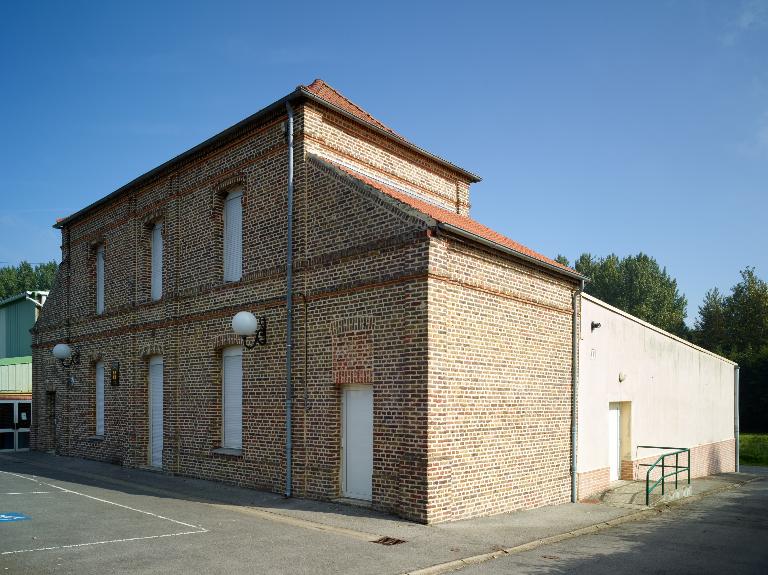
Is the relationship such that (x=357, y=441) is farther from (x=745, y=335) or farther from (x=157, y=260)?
(x=745, y=335)

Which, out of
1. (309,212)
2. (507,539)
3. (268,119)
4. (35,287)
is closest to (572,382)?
(507,539)

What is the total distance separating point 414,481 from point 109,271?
13197 mm

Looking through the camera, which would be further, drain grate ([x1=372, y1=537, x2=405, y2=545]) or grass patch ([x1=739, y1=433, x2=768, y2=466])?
grass patch ([x1=739, y1=433, x2=768, y2=466])

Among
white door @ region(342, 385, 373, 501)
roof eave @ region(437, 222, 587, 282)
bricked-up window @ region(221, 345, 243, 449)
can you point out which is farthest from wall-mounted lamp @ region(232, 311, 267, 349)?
roof eave @ region(437, 222, 587, 282)

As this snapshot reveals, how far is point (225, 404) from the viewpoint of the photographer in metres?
14.3

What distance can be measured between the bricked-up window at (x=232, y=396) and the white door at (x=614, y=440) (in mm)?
8795

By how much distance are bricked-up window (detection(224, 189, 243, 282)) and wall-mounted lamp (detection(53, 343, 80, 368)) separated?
8.53 m

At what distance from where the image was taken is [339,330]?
454 inches

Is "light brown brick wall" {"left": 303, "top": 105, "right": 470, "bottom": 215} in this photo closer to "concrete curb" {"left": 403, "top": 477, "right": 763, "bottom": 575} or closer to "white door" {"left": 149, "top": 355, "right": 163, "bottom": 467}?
"white door" {"left": 149, "top": 355, "right": 163, "bottom": 467}

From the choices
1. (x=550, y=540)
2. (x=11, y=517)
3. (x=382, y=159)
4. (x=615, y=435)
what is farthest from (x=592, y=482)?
(x=11, y=517)

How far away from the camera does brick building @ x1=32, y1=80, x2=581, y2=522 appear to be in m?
→ 10.5

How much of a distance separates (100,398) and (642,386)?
51.1ft

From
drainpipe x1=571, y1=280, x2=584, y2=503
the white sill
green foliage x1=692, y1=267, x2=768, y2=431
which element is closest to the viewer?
the white sill

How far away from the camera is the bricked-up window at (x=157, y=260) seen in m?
17.3
